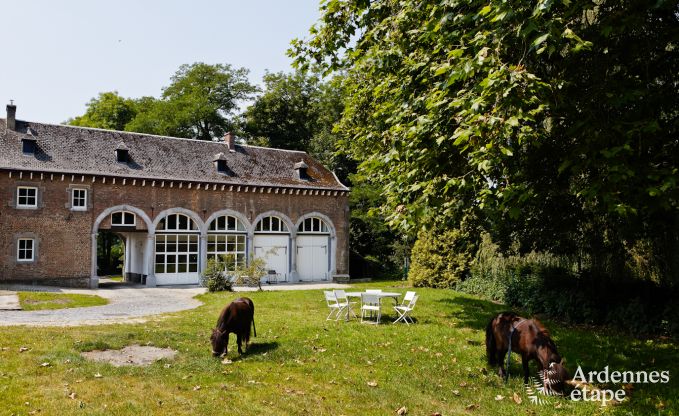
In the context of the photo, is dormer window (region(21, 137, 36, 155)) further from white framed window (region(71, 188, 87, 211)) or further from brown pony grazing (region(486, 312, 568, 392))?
brown pony grazing (region(486, 312, 568, 392))

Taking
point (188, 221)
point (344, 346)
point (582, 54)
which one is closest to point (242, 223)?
point (188, 221)

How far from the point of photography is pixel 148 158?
26.4 metres

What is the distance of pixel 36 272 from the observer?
22.7 metres

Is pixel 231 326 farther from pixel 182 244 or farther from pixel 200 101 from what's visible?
pixel 200 101

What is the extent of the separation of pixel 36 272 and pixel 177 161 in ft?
27.5

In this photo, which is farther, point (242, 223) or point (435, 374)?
point (242, 223)

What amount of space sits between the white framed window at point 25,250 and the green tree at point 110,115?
23006mm

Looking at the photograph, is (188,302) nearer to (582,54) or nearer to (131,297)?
(131,297)

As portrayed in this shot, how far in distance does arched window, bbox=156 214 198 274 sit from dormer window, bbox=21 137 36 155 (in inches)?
252

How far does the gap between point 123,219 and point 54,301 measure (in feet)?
27.2

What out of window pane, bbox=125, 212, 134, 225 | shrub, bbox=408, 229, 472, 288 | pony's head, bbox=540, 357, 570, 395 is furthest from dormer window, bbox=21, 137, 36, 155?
pony's head, bbox=540, 357, 570, 395

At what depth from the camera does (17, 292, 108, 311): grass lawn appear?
628 inches

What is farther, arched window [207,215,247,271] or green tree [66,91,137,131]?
green tree [66,91,137,131]

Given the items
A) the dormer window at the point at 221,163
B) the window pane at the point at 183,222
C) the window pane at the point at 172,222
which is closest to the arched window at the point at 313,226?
the dormer window at the point at 221,163
